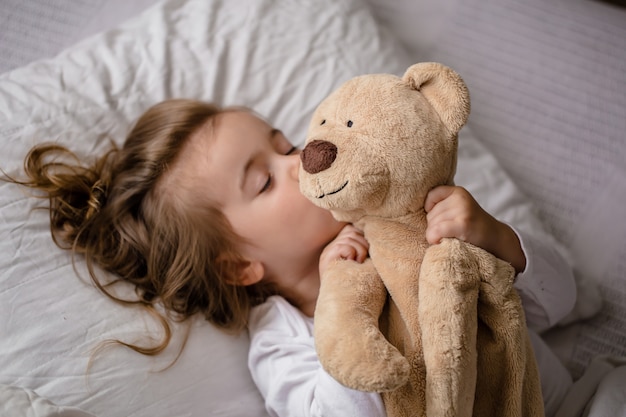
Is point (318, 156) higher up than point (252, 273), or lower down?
higher up

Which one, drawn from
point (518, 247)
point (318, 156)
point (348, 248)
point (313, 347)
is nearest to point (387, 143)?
point (318, 156)

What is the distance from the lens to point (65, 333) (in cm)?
81

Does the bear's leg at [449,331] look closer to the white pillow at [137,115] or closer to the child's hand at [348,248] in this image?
the child's hand at [348,248]

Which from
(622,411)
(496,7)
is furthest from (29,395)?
(496,7)

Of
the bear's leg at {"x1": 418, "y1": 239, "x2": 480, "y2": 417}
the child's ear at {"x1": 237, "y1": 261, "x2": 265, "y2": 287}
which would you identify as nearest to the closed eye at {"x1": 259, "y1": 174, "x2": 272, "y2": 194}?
the child's ear at {"x1": 237, "y1": 261, "x2": 265, "y2": 287}

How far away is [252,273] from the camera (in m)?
0.92

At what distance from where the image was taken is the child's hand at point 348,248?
0.72 meters

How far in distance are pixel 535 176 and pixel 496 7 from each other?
416mm

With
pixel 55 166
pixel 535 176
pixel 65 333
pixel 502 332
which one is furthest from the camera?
pixel 535 176

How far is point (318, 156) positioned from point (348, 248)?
0.57 ft

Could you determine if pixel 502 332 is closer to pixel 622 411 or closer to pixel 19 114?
pixel 622 411

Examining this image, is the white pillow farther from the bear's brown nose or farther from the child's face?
the bear's brown nose

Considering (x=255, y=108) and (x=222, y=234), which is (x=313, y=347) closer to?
(x=222, y=234)

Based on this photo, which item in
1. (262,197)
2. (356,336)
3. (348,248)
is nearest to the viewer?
(356,336)
